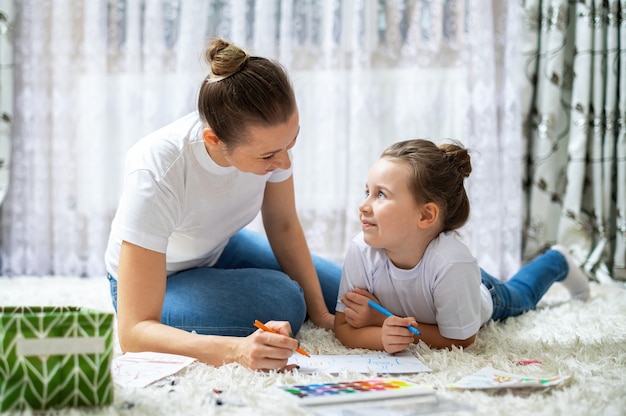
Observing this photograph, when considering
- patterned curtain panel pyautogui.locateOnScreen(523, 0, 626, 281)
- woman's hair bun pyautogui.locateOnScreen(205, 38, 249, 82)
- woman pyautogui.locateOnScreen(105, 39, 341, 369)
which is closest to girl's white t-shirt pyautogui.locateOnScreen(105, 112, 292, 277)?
woman pyautogui.locateOnScreen(105, 39, 341, 369)

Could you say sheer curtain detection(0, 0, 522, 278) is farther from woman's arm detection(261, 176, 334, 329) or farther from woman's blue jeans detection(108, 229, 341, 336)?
woman's blue jeans detection(108, 229, 341, 336)

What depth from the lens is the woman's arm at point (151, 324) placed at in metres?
1.30

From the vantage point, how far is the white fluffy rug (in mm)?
1067

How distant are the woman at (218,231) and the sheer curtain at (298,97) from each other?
3.54 ft

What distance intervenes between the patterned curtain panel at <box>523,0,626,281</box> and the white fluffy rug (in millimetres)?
796

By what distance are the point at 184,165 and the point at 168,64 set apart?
156 cm

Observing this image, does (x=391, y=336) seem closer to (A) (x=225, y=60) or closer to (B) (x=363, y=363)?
(B) (x=363, y=363)

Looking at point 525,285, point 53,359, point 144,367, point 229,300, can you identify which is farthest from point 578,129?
point 53,359

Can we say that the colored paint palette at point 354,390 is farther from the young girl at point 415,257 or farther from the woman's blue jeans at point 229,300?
the woman's blue jeans at point 229,300

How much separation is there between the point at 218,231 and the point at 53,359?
0.64 m

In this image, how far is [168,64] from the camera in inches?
115

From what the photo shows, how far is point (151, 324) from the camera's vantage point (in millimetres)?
1328

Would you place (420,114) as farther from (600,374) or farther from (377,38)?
(600,374)

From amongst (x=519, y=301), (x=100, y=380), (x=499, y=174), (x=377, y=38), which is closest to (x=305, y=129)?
(x=377, y=38)
